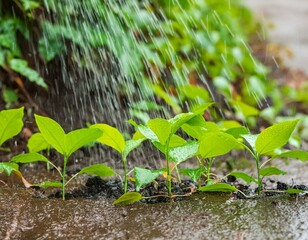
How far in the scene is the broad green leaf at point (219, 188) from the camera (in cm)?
193

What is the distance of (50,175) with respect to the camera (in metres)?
2.42

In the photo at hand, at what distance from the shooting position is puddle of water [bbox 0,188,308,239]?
5.35 ft

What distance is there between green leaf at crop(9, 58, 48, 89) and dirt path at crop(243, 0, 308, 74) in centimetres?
333

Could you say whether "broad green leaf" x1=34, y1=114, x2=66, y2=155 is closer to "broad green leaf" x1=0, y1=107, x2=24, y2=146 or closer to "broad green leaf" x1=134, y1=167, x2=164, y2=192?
"broad green leaf" x1=0, y1=107, x2=24, y2=146

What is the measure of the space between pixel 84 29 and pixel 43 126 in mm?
1407

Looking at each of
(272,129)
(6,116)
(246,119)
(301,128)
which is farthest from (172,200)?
(301,128)

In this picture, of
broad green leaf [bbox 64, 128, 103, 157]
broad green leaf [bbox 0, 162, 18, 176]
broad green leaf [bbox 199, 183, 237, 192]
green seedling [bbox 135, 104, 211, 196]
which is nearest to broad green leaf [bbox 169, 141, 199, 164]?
green seedling [bbox 135, 104, 211, 196]

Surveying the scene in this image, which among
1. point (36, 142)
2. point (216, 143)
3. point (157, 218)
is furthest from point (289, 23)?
point (157, 218)

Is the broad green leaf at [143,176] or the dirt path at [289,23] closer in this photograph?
the broad green leaf at [143,176]

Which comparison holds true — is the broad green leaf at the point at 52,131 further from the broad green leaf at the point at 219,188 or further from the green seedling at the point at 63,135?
the broad green leaf at the point at 219,188

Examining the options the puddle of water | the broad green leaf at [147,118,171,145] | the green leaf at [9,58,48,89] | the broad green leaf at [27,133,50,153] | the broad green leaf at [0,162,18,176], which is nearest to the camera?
the puddle of water

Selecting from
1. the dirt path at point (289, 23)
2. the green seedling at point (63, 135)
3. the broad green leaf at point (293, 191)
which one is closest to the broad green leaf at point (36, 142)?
the green seedling at point (63, 135)

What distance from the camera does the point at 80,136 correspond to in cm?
188

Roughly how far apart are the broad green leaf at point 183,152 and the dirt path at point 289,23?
13.0 feet
